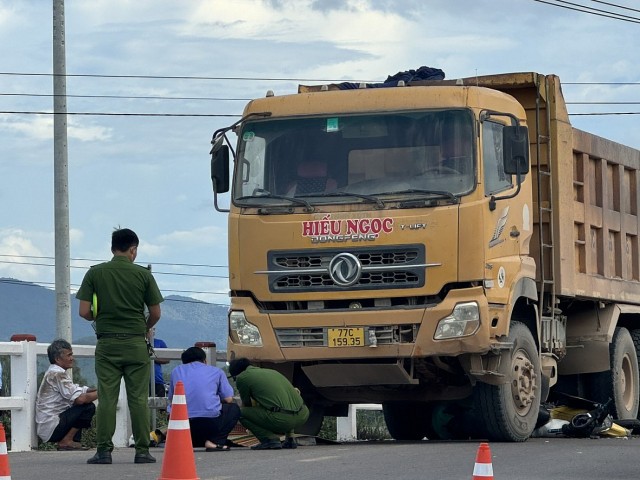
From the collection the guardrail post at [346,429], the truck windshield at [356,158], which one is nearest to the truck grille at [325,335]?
the truck windshield at [356,158]

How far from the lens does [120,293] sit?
40.0 ft

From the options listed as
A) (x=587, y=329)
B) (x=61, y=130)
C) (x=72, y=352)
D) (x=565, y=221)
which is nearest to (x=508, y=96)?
(x=565, y=221)

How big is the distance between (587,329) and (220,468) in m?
6.90

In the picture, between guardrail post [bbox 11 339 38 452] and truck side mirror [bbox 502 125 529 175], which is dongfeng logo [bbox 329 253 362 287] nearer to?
truck side mirror [bbox 502 125 529 175]

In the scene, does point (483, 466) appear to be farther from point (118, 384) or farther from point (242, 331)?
point (242, 331)

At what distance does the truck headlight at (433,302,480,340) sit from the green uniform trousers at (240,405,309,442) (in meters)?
1.50

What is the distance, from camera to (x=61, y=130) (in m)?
20.7

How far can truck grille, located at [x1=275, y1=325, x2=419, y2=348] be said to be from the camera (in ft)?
45.5

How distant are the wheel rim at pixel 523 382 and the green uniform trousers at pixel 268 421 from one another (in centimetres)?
205

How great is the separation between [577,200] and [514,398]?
2678 millimetres

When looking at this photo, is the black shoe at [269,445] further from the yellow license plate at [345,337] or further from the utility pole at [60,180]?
the utility pole at [60,180]

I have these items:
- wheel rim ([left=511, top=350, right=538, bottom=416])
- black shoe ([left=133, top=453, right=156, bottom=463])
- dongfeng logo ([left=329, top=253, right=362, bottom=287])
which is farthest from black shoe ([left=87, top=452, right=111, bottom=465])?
wheel rim ([left=511, top=350, right=538, bottom=416])

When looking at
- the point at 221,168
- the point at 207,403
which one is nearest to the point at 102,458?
the point at 207,403

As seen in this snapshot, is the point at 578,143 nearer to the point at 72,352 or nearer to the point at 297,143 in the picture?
the point at 297,143
